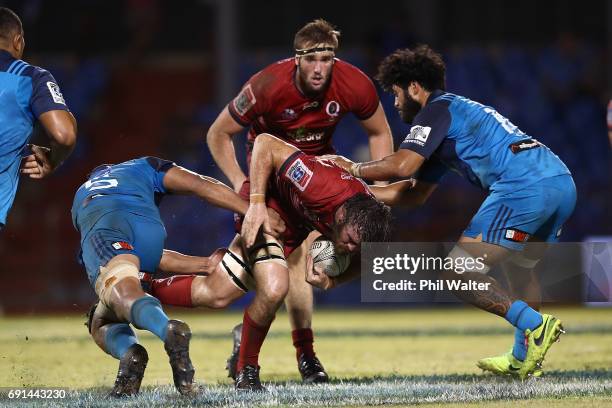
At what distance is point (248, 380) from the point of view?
21.1 feet

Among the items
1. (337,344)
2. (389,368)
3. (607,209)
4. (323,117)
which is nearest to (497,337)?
(337,344)

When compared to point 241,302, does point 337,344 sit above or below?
above

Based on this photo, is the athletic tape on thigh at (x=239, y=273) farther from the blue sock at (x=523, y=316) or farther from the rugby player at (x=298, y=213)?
the blue sock at (x=523, y=316)

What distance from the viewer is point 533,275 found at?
279 inches

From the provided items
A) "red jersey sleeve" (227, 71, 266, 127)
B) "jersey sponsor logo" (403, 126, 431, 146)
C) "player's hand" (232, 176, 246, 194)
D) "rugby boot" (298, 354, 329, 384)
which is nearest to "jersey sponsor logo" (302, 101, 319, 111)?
"red jersey sleeve" (227, 71, 266, 127)

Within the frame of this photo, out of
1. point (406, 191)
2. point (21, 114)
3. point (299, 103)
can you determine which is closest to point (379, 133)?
point (299, 103)

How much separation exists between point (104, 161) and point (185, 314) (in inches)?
206

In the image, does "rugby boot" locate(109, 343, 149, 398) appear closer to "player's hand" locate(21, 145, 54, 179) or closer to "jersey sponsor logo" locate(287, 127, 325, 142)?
"player's hand" locate(21, 145, 54, 179)

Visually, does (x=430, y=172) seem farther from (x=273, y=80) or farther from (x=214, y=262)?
(x=214, y=262)

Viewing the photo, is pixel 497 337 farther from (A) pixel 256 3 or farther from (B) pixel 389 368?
(A) pixel 256 3

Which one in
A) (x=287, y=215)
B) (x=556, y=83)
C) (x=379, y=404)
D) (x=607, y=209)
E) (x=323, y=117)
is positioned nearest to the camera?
(x=379, y=404)

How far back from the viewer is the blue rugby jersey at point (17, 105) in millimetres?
6508

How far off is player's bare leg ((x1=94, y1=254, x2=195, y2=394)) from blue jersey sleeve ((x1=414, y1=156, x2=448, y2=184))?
2.05m

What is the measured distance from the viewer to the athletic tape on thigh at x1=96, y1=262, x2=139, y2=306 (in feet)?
19.7
